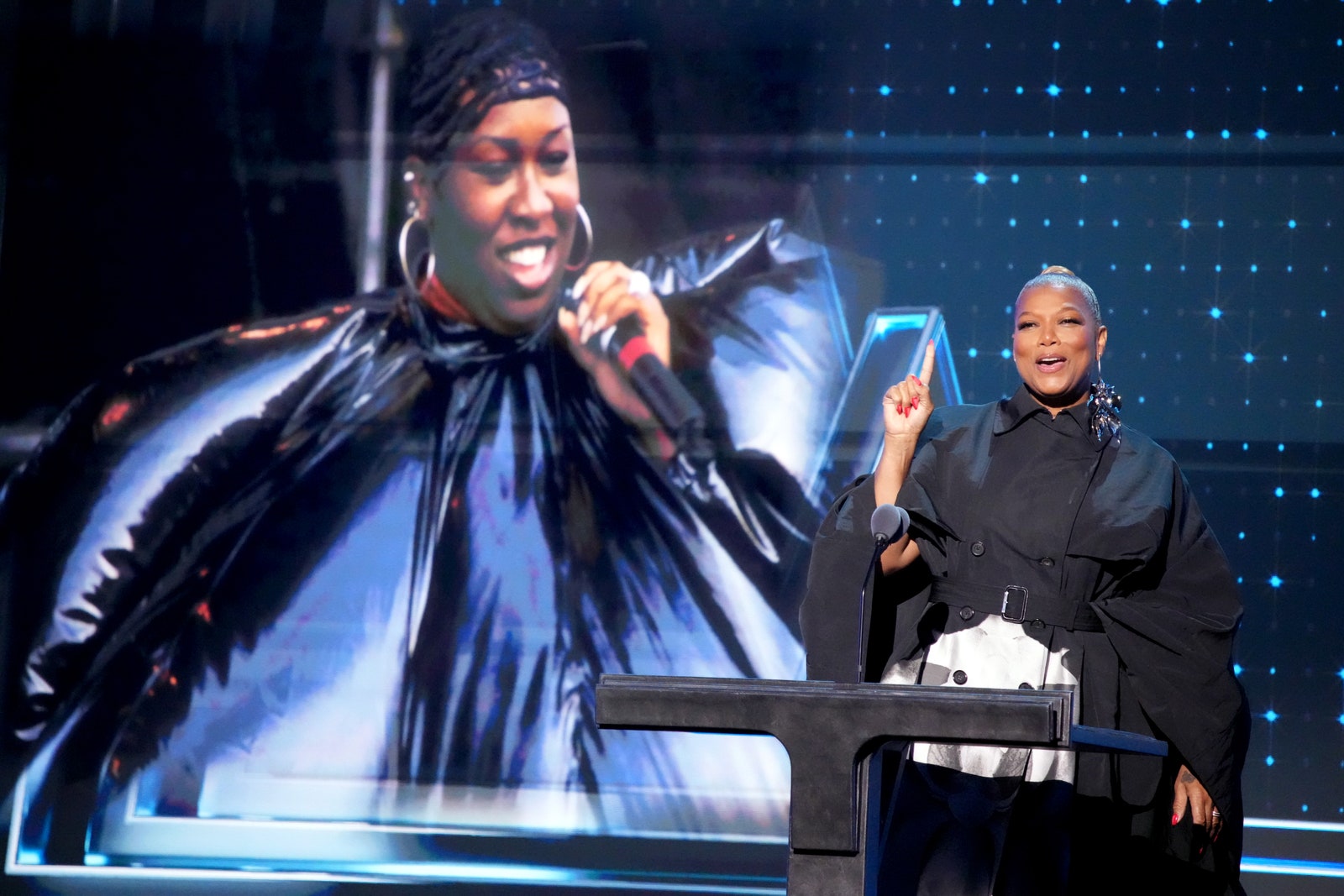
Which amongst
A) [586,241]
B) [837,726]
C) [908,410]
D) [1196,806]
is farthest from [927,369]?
[586,241]

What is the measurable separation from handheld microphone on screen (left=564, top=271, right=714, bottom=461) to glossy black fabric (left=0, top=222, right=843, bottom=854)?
0.04 meters

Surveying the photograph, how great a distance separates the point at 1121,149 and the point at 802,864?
8.22 ft

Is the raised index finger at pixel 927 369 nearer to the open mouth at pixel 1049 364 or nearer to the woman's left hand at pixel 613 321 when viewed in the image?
the open mouth at pixel 1049 364

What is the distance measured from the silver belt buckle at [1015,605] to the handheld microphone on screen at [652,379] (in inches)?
61.3

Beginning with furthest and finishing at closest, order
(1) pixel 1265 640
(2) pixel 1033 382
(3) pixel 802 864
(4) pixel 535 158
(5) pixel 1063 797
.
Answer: (4) pixel 535 158, (1) pixel 1265 640, (2) pixel 1033 382, (5) pixel 1063 797, (3) pixel 802 864

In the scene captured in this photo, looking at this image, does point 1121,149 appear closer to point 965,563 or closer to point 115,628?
point 965,563

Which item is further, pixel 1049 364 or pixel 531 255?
pixel 531 255

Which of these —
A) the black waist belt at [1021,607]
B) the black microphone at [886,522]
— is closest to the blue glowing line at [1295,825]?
the black waist belt at [1021,607]

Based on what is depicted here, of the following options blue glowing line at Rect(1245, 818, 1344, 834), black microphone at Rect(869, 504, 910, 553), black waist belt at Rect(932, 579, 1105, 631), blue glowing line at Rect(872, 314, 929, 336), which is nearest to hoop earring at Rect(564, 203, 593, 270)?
blue glowing line at Rect(872, 314, 929, 336)

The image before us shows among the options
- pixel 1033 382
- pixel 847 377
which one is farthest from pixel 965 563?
pixel 847 377

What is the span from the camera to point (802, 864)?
120cm

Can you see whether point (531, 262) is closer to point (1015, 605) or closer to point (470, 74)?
point (470, 74)

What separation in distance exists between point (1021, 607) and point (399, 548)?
194 centimetres

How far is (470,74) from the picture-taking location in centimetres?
348
